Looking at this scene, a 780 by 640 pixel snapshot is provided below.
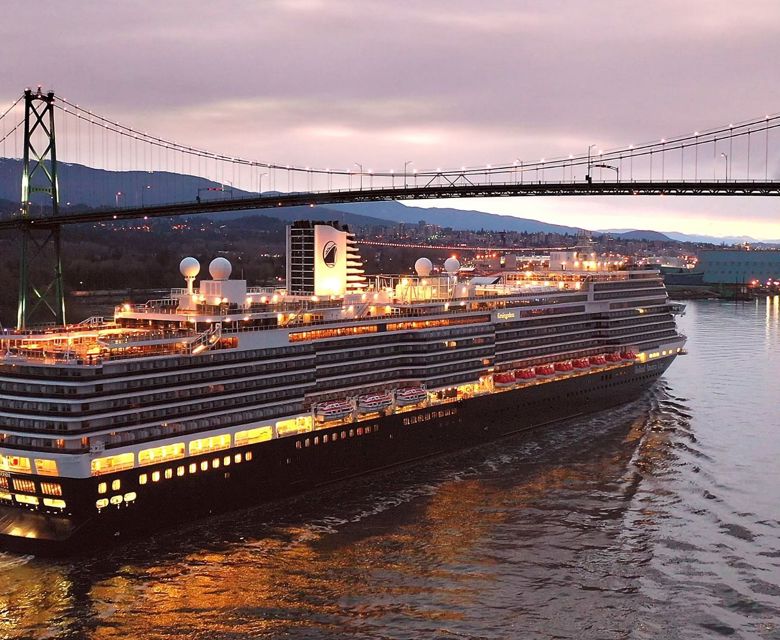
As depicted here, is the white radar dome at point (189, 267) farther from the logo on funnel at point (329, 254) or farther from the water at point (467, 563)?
the logo on funnel at point (329, 254)

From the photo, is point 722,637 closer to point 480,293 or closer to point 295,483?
point 295,483

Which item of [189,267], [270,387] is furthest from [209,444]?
[189,267]

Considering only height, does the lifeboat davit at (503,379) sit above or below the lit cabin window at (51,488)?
above

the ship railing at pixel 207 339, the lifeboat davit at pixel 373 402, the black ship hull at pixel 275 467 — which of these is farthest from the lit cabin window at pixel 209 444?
the lifeboat davit at pixel 373 402

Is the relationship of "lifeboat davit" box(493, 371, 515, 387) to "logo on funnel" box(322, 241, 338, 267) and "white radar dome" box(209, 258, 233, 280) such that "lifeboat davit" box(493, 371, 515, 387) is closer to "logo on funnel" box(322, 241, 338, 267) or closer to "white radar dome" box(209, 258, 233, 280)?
"logo on funnel" box(322, 241, 338, 267)

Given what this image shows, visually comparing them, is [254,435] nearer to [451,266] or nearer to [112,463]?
[112,463]

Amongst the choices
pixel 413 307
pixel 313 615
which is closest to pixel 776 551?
pixel 313 615

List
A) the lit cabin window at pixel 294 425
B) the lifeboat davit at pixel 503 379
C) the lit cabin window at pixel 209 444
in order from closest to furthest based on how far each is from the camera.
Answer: the lit cabin window at pixel 209 444
the lit cabin window at pixel 294 425
the lifeboat davit at pixel 503 379
